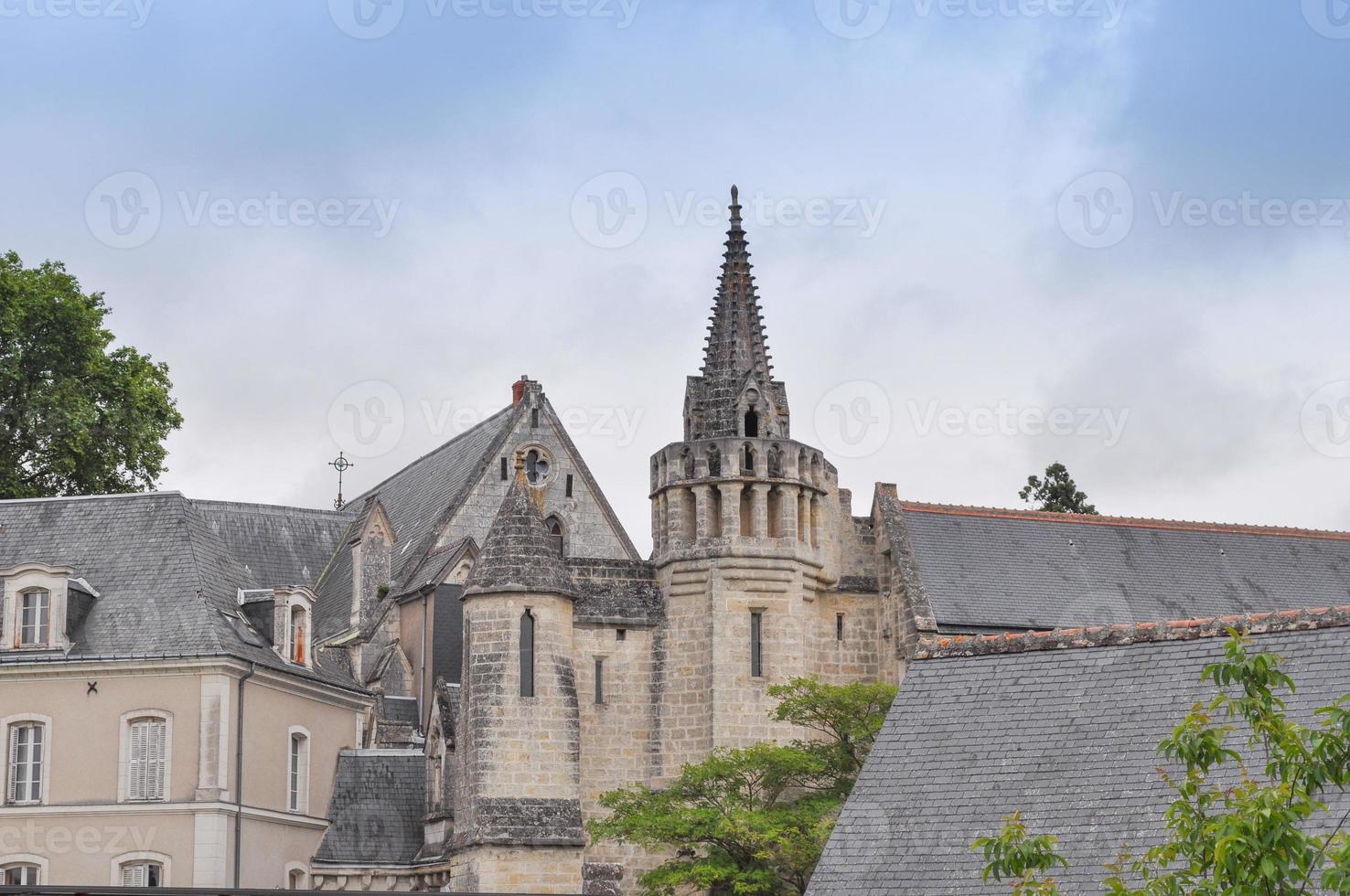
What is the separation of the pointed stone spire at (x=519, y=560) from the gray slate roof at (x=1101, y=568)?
8.34 metres

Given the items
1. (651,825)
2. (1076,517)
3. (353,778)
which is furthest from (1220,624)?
(353,778)

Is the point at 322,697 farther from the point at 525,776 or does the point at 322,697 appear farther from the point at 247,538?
the point at 247,538

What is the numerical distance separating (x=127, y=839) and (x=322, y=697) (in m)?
6.47

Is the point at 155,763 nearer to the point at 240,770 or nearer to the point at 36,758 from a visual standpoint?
the point at 240,770

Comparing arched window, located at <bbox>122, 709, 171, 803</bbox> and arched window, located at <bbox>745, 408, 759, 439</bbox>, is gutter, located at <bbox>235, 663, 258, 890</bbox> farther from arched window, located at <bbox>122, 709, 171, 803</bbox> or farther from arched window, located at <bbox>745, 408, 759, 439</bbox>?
arched window, located at <bbox>745, 408, 759, 439</bbox>

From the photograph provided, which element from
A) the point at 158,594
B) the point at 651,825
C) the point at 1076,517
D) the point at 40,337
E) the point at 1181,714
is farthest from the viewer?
the point at 40,337

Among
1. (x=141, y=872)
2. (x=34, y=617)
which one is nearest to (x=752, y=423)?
(x=141, y=872)

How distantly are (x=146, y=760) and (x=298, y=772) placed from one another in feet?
13.6

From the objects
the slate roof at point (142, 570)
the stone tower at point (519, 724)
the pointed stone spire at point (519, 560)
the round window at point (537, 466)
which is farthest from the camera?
the round window at point (537, 466)

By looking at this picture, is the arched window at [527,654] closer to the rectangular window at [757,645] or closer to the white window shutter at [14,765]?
the rectangular window at [757,645]

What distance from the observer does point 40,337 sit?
214 ft

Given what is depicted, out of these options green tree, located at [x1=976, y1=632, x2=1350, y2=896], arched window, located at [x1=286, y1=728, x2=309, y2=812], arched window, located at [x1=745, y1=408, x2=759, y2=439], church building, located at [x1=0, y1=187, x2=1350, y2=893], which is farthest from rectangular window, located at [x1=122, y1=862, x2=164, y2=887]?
green tree, located at [x1=976, y1=632, x2=1350, y2=896]

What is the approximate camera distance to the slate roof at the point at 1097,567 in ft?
166

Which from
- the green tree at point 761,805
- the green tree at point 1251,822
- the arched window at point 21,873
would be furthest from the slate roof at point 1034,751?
the arched window at point 21,873
